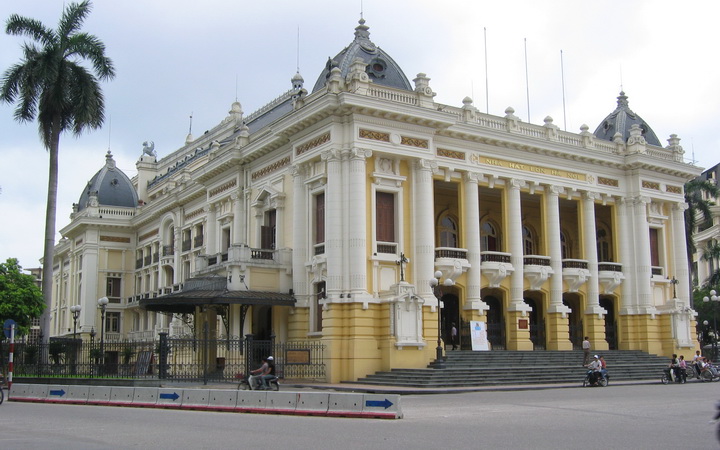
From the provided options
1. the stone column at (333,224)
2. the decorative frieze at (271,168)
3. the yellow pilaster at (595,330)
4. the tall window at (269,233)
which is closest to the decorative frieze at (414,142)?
the stone column at (333,224)

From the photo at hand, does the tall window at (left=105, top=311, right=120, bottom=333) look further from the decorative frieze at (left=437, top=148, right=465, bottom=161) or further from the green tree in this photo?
the decorative frieze at (left=437, top=148, right=465, bottom=161)

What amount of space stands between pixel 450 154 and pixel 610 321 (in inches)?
542

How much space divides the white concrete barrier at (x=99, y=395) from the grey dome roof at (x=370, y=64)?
19050mm

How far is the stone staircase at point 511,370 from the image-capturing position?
29.7 m

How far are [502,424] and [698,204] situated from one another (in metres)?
41.2

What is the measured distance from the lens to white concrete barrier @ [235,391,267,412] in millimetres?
18891

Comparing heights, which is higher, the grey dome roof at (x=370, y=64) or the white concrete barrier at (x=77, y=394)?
the grey dome roof at (x=370, y=64)

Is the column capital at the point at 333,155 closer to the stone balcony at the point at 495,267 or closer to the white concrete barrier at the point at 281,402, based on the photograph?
the stone balcony at the point at 495,267

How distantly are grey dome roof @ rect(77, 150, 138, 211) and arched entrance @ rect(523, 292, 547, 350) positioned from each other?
36266 mm

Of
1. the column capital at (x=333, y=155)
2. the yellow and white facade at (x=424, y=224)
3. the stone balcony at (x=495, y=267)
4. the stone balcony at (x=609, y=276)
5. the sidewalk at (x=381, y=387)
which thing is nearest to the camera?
the sidewalk at (x=381, y=387)

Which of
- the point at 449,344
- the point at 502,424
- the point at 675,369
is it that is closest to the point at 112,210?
the point at 449,344

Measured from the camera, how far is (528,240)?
145ft

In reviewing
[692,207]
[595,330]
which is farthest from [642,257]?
[692,207]

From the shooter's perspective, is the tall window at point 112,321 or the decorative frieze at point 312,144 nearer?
the decorative frieze at point 312,144
